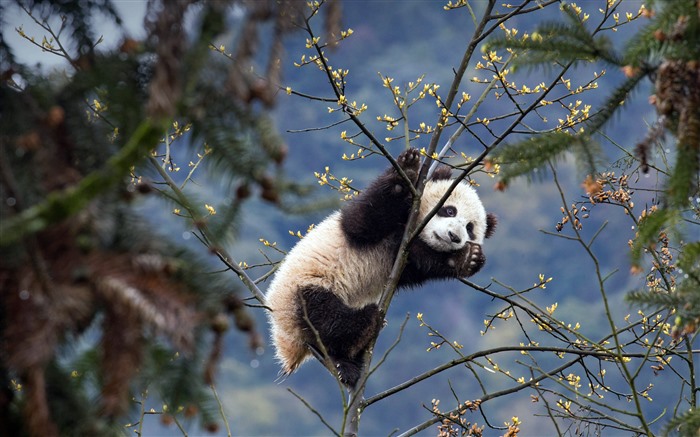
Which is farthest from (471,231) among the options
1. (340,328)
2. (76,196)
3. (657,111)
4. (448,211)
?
A: (76,196)

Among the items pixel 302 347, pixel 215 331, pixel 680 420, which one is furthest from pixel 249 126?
pixel 302 347

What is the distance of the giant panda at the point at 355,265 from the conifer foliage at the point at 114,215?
3.15 m

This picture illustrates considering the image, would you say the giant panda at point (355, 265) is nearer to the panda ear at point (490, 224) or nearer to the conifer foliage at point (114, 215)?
the panda ear at point (490, 224)

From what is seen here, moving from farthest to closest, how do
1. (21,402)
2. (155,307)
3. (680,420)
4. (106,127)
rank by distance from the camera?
(680,420), (106,127), (21,402), (155,307)

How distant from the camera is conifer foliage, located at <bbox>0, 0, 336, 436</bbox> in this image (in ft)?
5.06

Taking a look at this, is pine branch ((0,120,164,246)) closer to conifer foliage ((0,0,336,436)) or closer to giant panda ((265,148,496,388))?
conifer foliage ((0,0,336,436))

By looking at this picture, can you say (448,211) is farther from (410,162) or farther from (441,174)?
(410,162)

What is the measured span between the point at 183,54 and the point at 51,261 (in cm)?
57

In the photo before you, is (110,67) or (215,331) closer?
(215,331)

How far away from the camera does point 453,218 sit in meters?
5.73

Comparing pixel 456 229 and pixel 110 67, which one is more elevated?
pixel 456 229

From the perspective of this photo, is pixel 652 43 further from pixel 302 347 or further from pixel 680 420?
pixel 302 347

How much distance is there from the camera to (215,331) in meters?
1.71

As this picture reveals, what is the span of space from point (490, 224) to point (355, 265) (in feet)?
4.77
